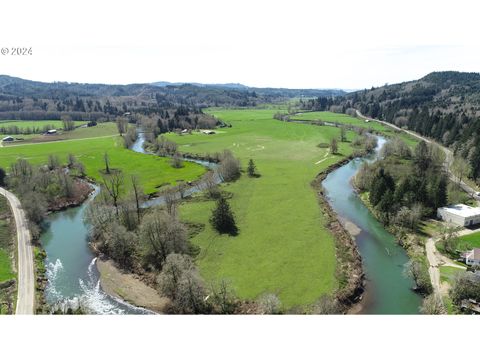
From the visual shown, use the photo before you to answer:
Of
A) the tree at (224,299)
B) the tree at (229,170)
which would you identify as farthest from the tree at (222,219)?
the tree at (229,170)

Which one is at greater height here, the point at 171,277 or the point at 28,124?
the point at 28,124

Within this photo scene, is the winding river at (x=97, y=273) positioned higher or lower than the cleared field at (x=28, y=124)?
lower

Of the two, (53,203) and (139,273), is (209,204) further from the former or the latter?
(53,203)

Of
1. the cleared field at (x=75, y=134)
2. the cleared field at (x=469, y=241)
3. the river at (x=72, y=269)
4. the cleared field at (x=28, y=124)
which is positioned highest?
the cleared field at (x=28, y=124)

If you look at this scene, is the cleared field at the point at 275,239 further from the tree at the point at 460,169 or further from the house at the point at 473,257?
the tree at the point at 460,169

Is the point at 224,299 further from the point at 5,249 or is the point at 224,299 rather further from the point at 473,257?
the point at 5,249

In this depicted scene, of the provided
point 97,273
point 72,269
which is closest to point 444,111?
point 97,273

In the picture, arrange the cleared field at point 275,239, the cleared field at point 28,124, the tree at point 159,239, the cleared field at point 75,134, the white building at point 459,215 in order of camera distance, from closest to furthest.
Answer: the cleared field at point 275,239
the tree at point 159,239
the white building at point 459,215
the cleared field at point 75,134
the cleared field at point 28,124
